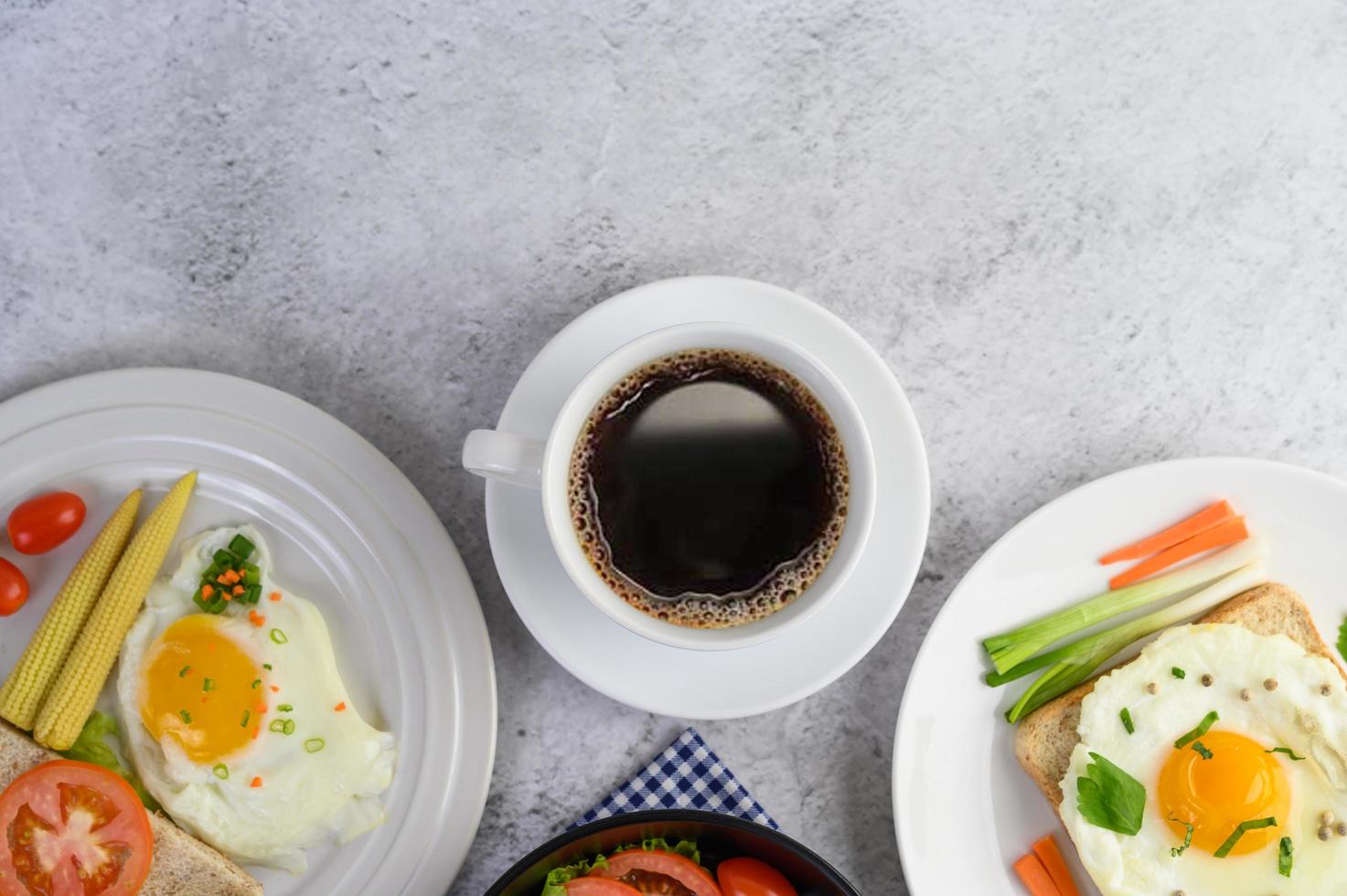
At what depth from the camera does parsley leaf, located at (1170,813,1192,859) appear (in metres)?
2.08

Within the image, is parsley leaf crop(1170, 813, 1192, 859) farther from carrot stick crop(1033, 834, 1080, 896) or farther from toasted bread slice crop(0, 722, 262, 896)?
toasted bread slice crop(0, 722, 262, 896)

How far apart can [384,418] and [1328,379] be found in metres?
2.09

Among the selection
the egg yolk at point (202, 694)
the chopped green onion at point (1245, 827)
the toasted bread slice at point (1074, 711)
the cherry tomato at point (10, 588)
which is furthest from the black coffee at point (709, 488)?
the cherry tomato at point (10, 588)

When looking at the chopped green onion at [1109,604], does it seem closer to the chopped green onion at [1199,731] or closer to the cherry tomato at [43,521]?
the chopped green onion at [1199,731]

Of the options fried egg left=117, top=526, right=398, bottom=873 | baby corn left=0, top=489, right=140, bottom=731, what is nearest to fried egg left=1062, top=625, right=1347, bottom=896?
fried egg left=117, top=526, right=398, bottom=873

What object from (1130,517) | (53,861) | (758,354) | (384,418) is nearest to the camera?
(758,354)

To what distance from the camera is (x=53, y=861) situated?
2031 mm

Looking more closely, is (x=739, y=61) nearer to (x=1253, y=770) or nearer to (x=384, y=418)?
(x=384, y=418)

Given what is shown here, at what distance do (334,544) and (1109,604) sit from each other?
62.5 inches

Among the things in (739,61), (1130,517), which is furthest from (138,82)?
(1130,517)

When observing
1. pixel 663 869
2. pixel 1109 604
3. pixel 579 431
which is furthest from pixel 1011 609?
pixel 579 431

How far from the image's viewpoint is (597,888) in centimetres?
197

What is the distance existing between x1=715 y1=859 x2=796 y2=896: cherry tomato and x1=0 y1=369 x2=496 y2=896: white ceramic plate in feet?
1.70

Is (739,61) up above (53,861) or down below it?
above
